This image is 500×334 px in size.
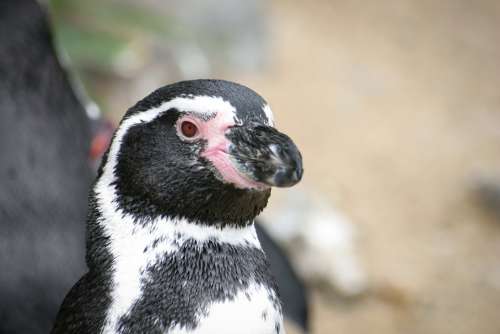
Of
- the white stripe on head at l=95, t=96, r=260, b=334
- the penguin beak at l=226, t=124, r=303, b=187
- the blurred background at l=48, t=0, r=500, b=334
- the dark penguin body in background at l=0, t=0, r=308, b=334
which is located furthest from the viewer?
the blurred background at l=48, t=0, r=500, b=334

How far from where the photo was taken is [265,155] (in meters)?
1.31

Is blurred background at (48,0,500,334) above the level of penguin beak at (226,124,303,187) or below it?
above

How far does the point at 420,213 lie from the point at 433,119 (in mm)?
749

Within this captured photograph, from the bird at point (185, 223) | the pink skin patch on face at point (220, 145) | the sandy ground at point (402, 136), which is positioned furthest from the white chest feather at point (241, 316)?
the sandy ground at point (402, 136)

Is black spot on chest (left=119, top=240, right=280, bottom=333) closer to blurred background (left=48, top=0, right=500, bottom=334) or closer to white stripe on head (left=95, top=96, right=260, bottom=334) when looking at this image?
white stripe on head (left=95, top=96, right=260, bottom=334)

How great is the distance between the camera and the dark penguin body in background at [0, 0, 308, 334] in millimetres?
1999

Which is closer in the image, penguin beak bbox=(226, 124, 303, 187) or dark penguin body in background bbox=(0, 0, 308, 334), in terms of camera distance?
penguin beak bbox=(226, 124, 303, 187)

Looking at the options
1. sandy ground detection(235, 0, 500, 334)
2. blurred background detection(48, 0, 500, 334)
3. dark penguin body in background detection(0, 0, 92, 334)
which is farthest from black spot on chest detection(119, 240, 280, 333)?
sandy ground detection(235, 0, 500, 334)

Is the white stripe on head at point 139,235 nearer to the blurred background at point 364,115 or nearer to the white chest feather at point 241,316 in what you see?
the white chest feather at point 241,316

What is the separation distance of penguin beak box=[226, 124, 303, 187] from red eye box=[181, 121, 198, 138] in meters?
0.07

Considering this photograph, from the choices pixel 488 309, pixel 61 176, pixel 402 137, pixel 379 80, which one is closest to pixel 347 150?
pixel 402 137

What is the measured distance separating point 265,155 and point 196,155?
0.53 ft

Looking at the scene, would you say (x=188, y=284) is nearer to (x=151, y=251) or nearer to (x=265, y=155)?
(x=151, y=251)

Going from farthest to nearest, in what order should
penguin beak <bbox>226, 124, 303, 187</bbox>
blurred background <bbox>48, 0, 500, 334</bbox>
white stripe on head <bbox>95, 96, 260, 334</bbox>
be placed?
blurred background <bbox>48, 0, 500, 334</bbox>, white stripe on head <bbox>95, 96, 260, 334</bbox>, penguin beak <bbox>226, 124, 303, 187</bbox>
